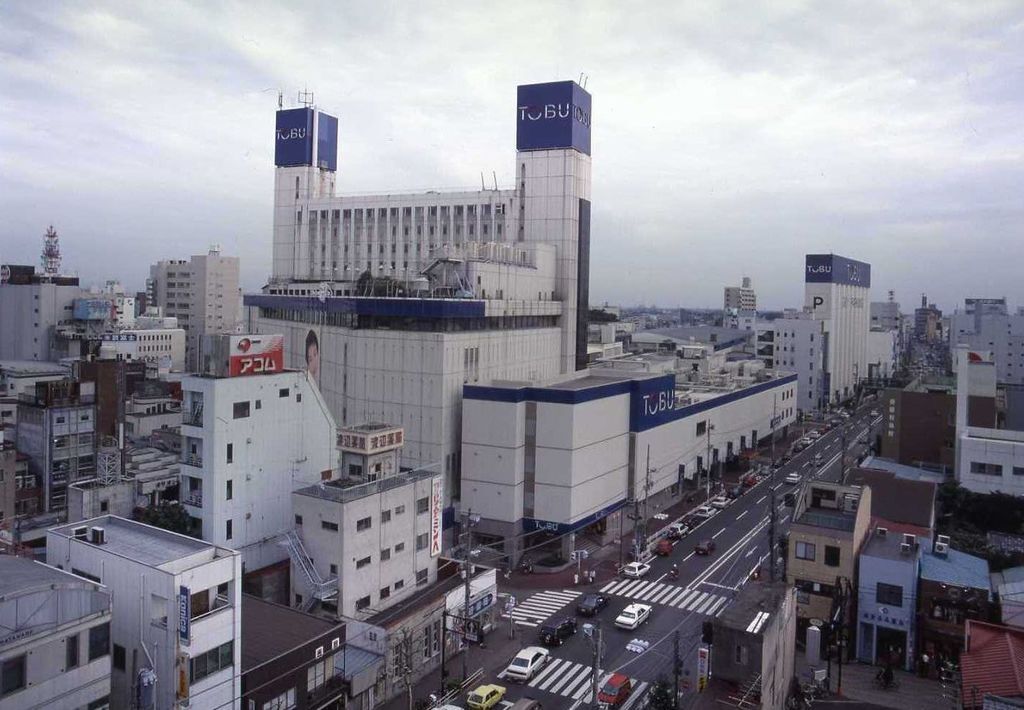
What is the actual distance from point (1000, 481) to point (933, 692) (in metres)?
22.4

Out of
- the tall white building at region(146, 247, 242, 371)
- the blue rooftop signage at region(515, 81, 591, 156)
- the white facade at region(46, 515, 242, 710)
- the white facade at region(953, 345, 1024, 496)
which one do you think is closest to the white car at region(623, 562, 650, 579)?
the white facade at region(46, 515, 242, 710)

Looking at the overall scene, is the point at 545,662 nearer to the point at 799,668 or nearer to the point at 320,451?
the point at 799,668

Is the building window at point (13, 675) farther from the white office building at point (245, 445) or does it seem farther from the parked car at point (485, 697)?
the parked car at point (485, 697)

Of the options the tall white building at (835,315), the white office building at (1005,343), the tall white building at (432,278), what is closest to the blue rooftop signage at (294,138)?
the tall white building at (432,278)

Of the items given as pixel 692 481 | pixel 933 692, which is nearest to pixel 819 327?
pixel 692 481

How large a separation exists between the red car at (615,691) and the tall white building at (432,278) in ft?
57.0

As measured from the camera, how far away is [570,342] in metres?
53.8

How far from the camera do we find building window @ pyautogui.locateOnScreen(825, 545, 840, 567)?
95.5 feet

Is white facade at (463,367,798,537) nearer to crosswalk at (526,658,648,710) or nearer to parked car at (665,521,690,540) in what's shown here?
parked car at (665,521,690,540)

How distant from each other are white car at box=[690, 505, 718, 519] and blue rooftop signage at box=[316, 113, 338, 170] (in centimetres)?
4303

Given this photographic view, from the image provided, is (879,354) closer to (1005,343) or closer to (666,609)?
(1005,343)

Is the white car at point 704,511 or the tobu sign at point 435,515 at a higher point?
the tobu sign at point 435,515

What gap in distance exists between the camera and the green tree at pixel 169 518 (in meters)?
30.3

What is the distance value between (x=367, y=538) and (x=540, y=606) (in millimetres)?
9422
